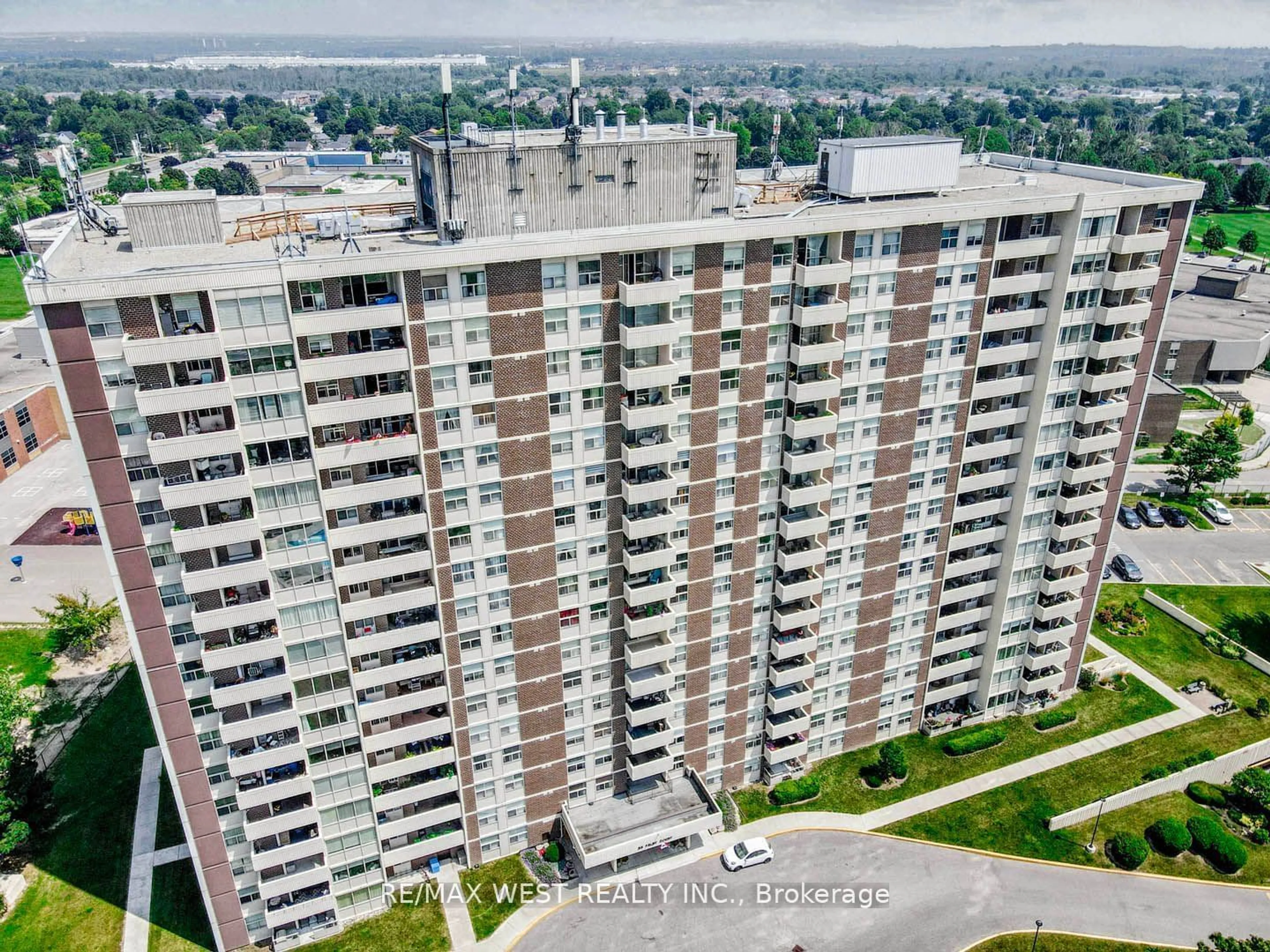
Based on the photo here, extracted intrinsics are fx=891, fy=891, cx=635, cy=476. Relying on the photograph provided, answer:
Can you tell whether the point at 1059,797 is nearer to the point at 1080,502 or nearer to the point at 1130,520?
the point at 1080,502

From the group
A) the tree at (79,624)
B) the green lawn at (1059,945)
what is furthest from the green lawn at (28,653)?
A: the green lawn at (1059,945)

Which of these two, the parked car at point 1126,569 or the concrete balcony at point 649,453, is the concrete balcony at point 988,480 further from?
the parked car at point 1126,569

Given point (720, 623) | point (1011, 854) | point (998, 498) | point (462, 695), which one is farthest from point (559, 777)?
point (998, 498)

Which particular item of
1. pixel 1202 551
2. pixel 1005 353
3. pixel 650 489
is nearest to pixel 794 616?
pixel 650 489

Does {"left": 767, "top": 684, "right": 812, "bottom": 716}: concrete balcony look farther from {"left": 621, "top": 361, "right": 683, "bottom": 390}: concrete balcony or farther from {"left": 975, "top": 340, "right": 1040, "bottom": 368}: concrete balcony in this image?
{"left": 621, "top": 361, "right": 683, "bottom": 390}: concrete balcony

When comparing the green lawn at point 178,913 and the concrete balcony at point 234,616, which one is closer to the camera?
the concrete balcony at point 234,616

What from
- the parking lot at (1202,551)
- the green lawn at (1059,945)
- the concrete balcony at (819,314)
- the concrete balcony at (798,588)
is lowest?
the green lawn at (1059,945)

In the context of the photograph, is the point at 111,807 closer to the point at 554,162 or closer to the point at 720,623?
the point at 720,623
